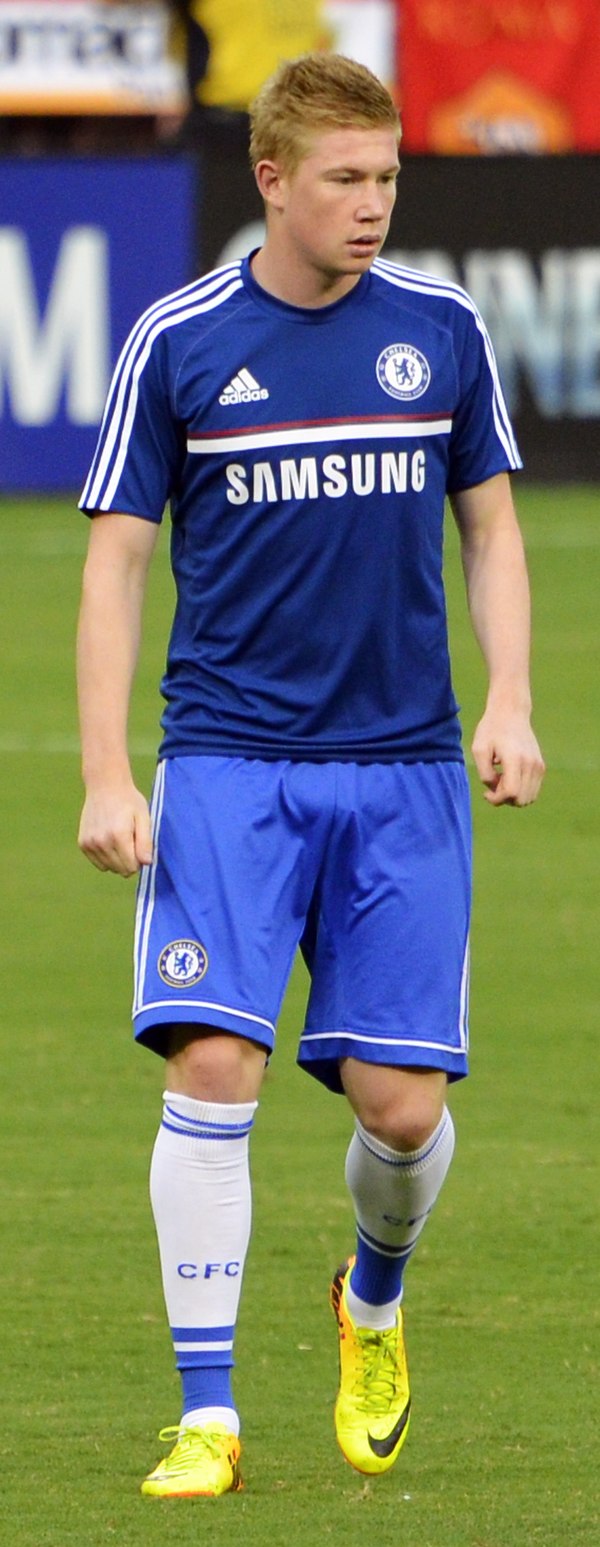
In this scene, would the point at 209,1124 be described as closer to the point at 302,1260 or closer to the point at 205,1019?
the point at 205,1019

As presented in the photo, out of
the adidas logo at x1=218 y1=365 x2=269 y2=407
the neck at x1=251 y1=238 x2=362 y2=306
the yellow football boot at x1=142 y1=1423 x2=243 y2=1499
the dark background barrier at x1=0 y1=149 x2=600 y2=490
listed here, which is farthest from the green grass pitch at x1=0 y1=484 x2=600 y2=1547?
the dark background barrier at x1=0 y1=149 x2=600 y2=490

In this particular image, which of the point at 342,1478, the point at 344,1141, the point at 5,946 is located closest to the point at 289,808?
the point at 342,1478

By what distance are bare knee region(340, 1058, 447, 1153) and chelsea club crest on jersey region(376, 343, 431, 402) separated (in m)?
1.01

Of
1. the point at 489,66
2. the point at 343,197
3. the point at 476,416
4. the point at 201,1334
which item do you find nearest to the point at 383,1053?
the point at 201,1334

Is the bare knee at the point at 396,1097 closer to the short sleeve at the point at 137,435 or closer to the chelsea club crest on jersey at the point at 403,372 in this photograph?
the short sleeve at the point at 137,435

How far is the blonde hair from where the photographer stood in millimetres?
4363

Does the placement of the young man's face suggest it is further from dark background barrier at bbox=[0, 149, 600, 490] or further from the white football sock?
dark background barrier at bbox=[0, 149, 600, 490]

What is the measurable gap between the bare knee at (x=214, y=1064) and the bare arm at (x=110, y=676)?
0.27 m

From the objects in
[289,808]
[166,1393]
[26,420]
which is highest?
[289,808]

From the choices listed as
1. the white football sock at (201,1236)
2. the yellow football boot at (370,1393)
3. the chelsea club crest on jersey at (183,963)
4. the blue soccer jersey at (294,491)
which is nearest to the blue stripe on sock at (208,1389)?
the white football sock at (201,1236)

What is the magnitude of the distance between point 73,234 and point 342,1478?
48.8ft

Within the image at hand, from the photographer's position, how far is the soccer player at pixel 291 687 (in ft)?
14.4

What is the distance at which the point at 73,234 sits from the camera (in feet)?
61.4

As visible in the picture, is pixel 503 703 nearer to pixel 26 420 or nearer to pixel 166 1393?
pixel 166 1393
